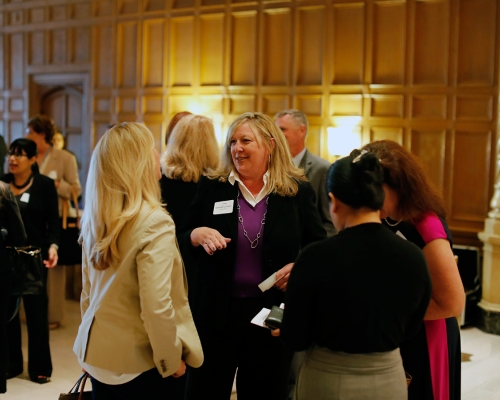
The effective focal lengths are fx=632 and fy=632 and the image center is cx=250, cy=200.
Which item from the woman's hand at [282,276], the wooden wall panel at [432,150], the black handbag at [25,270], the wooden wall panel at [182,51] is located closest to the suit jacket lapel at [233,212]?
the woman's hand at [282,276]

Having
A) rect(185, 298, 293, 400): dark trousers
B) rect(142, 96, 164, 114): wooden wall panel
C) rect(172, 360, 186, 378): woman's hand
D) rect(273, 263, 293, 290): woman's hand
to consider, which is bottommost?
rect(185, 298, 293, 400): dark trousers

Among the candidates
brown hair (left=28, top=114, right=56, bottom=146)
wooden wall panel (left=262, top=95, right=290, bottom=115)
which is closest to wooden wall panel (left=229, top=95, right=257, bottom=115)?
wooden wall panel (left=262, top=95, right=290, bottom=115)

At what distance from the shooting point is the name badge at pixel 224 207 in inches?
108

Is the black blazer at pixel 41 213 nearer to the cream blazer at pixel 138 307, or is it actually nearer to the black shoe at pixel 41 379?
the black shoe at pixel 41 379

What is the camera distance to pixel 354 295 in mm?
1776

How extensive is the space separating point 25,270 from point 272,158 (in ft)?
6.15

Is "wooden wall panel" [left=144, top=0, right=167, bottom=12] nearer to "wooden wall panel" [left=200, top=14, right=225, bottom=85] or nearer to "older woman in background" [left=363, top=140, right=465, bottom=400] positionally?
"wooden wall panel" [left=200, top=14, right=225, bottom=85]

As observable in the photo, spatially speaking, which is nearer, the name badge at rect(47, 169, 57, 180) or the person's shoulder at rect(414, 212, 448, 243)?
the person's shoulder at rect(414, 212, 448, 243)

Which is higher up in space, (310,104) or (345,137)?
(310,104)

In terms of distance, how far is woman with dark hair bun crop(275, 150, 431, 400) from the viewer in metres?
1.78

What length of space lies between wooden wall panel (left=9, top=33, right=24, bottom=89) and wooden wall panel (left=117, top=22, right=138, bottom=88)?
5.96ft

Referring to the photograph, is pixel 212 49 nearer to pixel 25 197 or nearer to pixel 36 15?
pixel 36 15

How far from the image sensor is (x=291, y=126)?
16.5 ft

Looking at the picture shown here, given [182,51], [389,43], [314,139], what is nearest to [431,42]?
[389,43]
